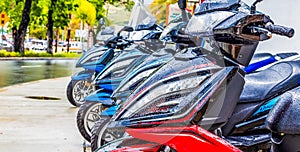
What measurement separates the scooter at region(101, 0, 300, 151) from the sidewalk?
2.73 metres

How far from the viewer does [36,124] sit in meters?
6.35

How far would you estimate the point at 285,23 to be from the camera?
5.57m

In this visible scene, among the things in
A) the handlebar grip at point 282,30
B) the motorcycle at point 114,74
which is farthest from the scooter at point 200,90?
the motorcycle at point 114,74

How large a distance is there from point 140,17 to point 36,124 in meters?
1.99

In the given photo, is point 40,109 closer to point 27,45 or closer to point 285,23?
point 285,23

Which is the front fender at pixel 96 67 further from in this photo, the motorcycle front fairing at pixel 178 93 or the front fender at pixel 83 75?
the motorcycle front fairing at pixel 178 93

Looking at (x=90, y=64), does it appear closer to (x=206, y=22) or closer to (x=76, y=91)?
(x=76, y=91)

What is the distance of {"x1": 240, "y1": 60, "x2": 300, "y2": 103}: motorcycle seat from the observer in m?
2.98

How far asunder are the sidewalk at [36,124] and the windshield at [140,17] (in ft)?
4.84

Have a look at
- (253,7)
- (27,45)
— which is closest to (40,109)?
(253,7)

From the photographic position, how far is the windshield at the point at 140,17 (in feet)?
17.8

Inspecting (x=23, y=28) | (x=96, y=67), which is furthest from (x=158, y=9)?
(x=23, y=28)

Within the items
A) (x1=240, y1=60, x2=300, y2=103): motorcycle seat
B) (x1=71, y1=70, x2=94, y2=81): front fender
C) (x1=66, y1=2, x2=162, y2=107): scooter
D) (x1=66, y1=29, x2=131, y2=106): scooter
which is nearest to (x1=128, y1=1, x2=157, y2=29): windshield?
(x1=66, y1=2, x2=162, y2=107): scooter

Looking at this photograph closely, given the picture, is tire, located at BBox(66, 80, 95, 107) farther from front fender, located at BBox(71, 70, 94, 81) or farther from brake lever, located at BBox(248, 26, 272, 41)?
brake lever, located at BBox(248, 26, 272, 41)
